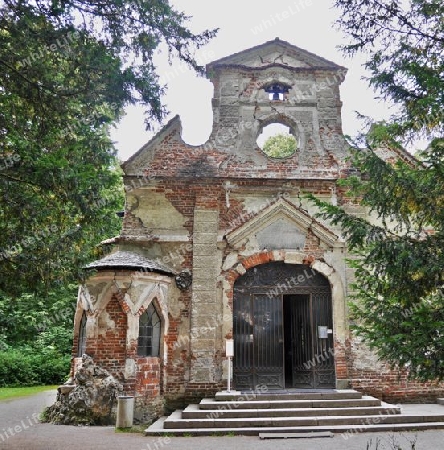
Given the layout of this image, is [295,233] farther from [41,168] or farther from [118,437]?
[41,168]

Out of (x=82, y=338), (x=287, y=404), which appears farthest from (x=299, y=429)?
(x=82, y=338)

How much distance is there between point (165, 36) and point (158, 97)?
1203 mm

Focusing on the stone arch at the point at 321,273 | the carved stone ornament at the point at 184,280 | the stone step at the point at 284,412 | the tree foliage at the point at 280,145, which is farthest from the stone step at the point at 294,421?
the tree foliage at the point at 280,145

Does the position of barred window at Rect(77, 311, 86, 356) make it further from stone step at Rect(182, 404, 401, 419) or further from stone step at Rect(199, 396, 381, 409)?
stone step at Rect(199, 396, 381, 409)

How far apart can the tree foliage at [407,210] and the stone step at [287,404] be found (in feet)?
13.4

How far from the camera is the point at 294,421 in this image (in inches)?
364

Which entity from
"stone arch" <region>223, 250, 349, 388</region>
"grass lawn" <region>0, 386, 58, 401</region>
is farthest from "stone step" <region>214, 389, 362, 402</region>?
"grass lawn" <region>0, 386, 58, 401</region>

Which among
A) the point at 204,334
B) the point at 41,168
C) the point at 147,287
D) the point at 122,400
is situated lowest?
the point at 122,400

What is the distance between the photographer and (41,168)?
6.68m

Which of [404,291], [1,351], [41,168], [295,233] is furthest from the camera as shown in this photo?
[1,351]

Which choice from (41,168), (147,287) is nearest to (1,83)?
(41,168)

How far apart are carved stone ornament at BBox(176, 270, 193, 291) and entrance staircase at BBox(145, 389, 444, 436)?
2755 mm

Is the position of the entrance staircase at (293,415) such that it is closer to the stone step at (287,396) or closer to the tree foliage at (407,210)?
the stone step at (287,396)

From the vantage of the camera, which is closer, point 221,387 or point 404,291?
point 404,291
